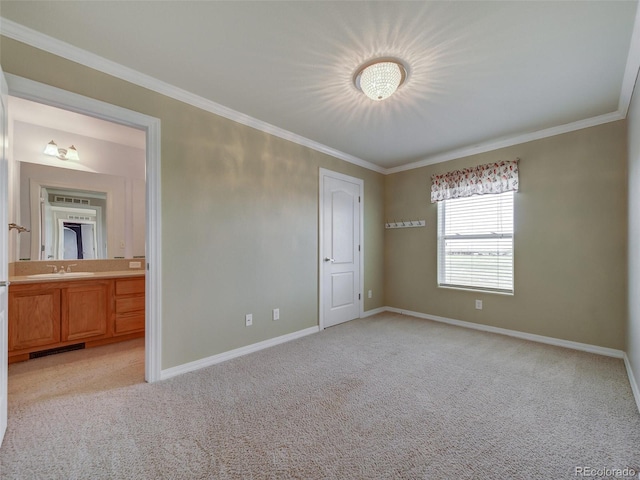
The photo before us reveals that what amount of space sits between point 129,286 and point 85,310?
18.4 inches

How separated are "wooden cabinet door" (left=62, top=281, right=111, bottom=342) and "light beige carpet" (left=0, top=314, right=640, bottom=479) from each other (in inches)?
12.5

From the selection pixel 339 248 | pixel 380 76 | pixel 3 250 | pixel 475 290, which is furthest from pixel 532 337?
pixel 3 250

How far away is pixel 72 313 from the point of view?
9.89ft

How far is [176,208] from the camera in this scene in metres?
2.48

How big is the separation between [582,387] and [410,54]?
9.48 ft

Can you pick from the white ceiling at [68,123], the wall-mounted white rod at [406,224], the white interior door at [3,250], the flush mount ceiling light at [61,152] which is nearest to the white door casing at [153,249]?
the white interior door at [3,250]

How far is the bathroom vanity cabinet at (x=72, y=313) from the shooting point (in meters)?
2.73

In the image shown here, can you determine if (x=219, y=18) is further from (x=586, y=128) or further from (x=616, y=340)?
(x=616, y=340)

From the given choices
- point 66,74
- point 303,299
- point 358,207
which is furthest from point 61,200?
point 358,207

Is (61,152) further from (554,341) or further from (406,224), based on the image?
(554,341)

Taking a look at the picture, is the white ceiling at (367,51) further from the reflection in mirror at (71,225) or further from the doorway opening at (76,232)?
A: the reflection in mirror at (71,225)

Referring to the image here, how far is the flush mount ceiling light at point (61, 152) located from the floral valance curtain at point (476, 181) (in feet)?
15.8

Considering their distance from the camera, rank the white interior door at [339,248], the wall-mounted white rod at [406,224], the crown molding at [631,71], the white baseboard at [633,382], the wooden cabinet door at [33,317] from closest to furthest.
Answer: the crown molding at [631,71], the white baseboard at [633,382], the wooden cabinet door at [33,317], the white interior door at [339,248], the wall-mounted white rod at [406,224]

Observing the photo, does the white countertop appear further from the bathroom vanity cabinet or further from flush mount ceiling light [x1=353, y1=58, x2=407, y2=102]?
flush mount ceiling light [x1=353, y1=58, x2=407, y2=102]
